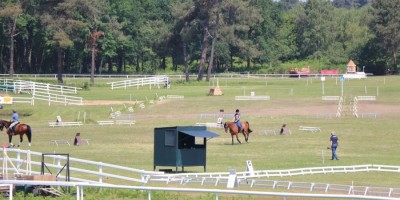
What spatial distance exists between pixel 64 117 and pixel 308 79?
176ft

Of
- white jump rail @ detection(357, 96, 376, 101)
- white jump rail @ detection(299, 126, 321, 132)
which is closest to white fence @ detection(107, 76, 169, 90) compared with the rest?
white jump rail @ detection(357, 96, 376, 101)

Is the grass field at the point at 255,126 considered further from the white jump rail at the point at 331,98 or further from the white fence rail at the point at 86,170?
the white fence rail at the point at 86,170

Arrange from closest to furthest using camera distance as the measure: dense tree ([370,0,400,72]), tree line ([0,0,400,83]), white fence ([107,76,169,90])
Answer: white fence ([107,76,169,90]) < tree line ([0,0,400,83]) < dense tree ([370,0,400,72])

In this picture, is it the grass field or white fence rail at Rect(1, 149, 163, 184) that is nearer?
white fence rail at Rect(1, 149, 163, 184)

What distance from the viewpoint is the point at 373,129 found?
62031 mm

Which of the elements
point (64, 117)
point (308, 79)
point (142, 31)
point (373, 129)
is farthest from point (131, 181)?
point (142, 31)

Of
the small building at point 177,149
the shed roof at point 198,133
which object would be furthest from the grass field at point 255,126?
the shed roof at point 198,133

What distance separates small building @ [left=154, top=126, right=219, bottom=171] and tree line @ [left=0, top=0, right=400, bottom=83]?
74.3 meters

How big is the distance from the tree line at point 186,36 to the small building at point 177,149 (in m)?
74.3

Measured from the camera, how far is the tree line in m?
124

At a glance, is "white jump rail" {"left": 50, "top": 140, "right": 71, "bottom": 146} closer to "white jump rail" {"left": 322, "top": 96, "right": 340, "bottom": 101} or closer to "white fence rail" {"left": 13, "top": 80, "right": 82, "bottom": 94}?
"white jump rail" {"left": 322, "top": 96, "right": 340, "bottom": 101}

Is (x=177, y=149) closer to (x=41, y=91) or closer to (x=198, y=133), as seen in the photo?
(x=198, y=133)

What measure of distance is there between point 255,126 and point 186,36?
60.5 m

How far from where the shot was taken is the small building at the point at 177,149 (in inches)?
1603
